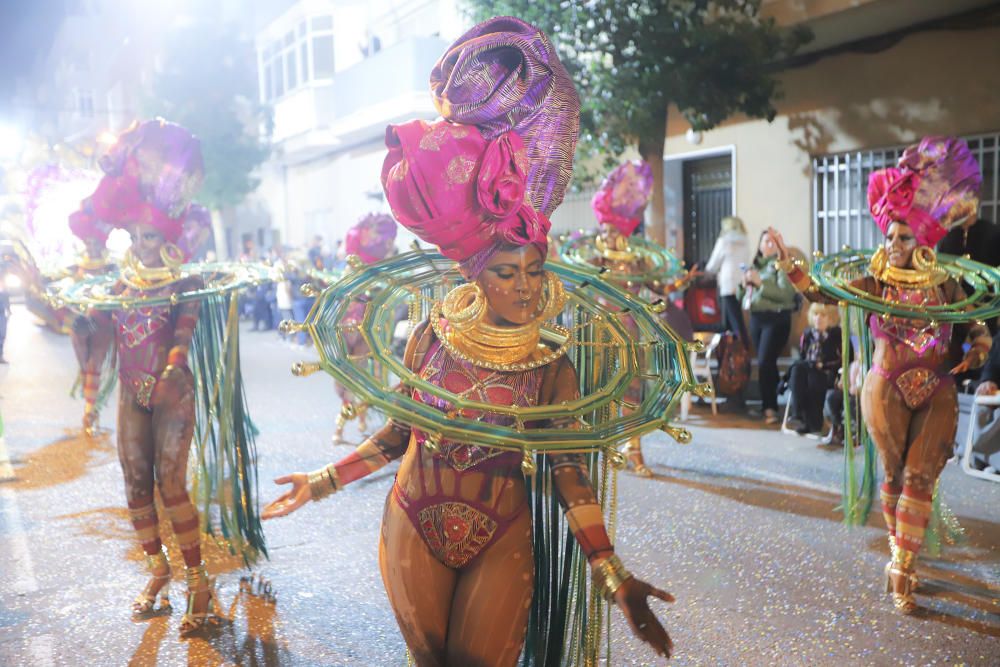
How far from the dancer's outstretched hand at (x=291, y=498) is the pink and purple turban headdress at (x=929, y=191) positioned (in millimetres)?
3156

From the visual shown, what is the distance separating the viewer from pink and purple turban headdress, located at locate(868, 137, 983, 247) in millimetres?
4160

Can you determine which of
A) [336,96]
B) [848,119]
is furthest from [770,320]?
[336,96]

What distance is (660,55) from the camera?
28.3 ft

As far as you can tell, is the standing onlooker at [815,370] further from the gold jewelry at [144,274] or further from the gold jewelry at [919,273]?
the gold jewelry at [144,274]

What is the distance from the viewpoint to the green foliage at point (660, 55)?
8578 mm

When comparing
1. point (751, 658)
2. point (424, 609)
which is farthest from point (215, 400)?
point (751, 658)

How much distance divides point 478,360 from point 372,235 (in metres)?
5.51

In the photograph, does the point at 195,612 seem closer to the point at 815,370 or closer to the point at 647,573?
the point at 647,573

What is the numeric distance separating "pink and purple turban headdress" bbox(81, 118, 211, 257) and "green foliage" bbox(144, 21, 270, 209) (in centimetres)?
1959

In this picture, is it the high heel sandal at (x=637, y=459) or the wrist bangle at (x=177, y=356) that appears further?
the high heel sandal at (x=637, y=459)

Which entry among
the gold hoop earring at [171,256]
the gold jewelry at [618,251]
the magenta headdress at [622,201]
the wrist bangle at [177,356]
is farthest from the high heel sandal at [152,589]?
the magenta headdress at [622,201]

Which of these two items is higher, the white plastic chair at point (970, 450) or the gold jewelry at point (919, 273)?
the gold jewelry at point (919, 273)

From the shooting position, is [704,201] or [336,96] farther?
[336,96]

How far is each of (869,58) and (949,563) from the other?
663cm
